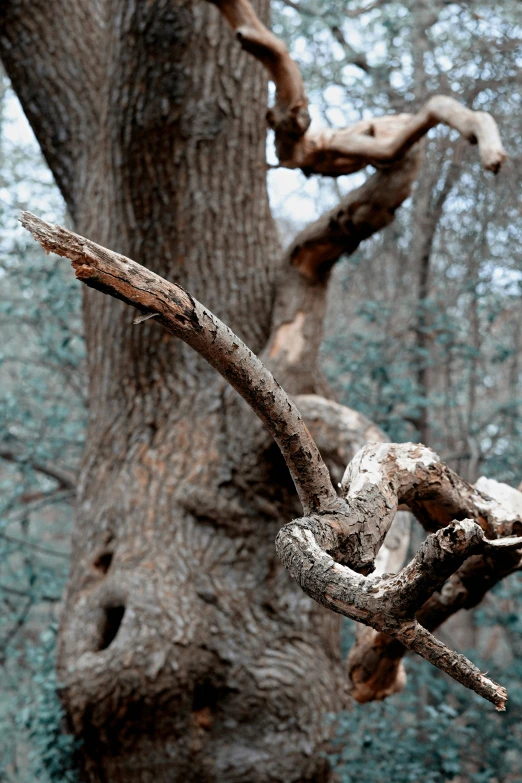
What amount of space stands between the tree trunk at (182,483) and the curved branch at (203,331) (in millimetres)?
1501

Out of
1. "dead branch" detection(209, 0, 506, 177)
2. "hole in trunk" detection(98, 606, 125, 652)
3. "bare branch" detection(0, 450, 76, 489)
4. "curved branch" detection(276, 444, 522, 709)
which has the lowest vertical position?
"hole in trunk" detection(98, 606, 125, 652)

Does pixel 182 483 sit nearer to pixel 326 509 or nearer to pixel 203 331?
pixel 326 509

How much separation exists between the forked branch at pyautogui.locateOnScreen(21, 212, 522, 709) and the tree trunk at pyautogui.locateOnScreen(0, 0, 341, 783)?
1.33 metres

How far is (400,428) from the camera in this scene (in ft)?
15.2

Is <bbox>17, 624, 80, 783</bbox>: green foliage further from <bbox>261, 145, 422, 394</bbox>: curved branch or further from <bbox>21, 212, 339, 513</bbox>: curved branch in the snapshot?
<bbox>21, 212, 339, 513</bbox>: curved branch

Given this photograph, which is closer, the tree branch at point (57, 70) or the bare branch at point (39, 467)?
the tree branch at point (57, 70)

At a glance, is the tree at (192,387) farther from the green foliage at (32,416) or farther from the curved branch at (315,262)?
the green foliage at (32,416)

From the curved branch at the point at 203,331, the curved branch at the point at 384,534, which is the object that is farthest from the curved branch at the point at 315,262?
the curved branch at the point at 203,331

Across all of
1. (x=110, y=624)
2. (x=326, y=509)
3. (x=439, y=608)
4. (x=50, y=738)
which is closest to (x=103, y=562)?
(x=110, y=624)

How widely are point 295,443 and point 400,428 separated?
133 inches

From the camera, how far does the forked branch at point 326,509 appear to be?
3.31ft

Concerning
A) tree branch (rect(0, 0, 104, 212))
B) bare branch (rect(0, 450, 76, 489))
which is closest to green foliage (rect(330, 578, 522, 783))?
bare branch (rect(0, 450, 76, 489))

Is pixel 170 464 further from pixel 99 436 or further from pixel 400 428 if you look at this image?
pixel 400 428

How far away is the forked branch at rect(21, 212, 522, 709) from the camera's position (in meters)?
1.01
